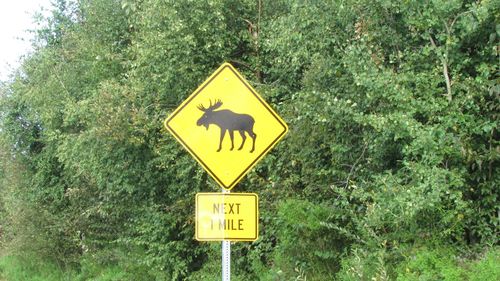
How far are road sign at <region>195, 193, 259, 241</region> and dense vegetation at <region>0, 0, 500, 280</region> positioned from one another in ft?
6.72

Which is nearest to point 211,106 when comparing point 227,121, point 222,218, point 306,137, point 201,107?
point 201,107

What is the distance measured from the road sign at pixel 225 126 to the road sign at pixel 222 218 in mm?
145

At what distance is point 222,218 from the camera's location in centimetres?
548

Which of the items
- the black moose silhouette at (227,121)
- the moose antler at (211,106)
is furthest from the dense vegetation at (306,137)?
the moose antler at (211,106)

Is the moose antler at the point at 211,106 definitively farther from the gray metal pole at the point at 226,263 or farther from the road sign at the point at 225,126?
the gray metal pole at the point at 226,263

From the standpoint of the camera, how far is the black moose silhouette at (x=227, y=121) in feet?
18.2

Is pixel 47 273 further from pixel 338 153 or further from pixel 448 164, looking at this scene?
pixel 448 164

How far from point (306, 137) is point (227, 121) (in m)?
3.97

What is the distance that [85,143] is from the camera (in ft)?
42.9

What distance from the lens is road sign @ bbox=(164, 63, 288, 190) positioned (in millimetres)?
5543

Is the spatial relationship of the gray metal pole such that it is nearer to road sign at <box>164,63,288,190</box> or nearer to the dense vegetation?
road sign at <box>164,63,288,190</box>

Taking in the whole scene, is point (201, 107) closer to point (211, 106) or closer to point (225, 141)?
point (211, 106)

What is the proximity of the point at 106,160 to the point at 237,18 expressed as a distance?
4.08 m

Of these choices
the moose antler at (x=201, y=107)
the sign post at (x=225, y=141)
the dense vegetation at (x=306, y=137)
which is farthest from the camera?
the dense vegetation at (x=306, y=137)
